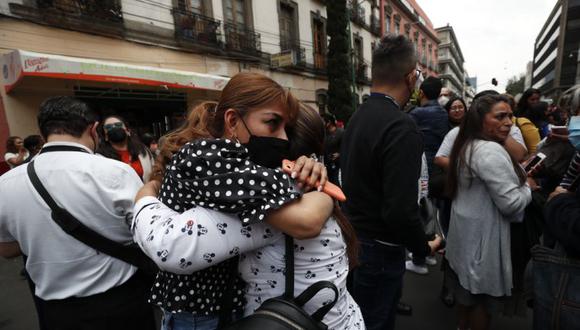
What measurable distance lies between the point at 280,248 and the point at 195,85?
342 inches

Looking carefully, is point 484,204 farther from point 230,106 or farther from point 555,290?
point 230,106

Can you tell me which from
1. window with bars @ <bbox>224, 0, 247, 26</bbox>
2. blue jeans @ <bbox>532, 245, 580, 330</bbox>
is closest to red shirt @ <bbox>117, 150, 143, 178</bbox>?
blue jeans @ <bbox>532, 245, 580, 330</bbox>

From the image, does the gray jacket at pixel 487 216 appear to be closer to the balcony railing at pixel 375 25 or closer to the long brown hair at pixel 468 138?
the long brown hair at pixel 468 138

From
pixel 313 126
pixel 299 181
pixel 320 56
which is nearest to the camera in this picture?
pixel 299 181

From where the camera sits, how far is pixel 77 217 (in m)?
1.47

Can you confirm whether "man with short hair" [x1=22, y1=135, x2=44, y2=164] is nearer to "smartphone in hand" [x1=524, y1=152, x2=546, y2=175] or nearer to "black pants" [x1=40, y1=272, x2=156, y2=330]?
"black pants" [x1=40, y1=272, x2=156, y2=330]

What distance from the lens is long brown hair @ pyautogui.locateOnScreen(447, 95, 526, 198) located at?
2049 mm

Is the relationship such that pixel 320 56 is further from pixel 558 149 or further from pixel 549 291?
pixel 549 291

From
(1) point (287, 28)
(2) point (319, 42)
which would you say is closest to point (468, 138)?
(1) point (287, 28)

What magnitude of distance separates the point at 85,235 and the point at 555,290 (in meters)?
2.29

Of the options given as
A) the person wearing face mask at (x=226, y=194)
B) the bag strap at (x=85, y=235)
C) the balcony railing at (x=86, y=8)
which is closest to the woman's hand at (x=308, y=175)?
the person wearing face mask at (x=226, y=194)

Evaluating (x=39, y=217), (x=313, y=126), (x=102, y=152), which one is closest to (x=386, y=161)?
(x=313, y=126)

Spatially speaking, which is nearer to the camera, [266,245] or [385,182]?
[266,245]

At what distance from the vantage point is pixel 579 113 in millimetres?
1960
